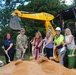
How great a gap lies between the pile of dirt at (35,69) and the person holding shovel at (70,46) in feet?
22.2

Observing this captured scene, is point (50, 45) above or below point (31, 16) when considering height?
below

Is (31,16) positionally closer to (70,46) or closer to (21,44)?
(21,44)

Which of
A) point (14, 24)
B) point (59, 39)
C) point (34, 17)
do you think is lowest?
point (59, 39)

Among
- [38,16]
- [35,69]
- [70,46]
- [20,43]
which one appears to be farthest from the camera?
[38,16]

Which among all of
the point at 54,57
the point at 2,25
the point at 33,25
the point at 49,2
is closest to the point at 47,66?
the point at 54,57

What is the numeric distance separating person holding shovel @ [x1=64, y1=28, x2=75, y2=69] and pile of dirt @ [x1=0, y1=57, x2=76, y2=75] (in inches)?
267

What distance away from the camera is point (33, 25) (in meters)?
25.5

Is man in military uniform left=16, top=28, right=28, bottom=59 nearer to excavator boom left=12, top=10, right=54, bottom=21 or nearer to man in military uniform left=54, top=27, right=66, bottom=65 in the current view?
man in military uniform left=54, top=27, right=66, bottom=65

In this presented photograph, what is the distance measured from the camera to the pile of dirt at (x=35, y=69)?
1908 mm

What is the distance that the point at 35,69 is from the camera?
197 centimetres

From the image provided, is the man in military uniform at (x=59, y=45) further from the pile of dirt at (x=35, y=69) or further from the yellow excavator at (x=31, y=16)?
the pile of dirt at (x=35, y=69)

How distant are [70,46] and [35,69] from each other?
23.5 feet

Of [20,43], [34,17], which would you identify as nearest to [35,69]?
[20,43]

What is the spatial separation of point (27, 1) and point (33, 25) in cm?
562
